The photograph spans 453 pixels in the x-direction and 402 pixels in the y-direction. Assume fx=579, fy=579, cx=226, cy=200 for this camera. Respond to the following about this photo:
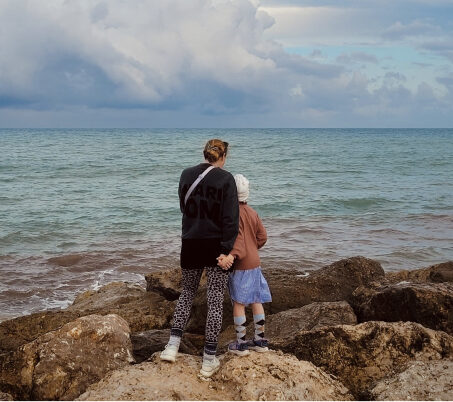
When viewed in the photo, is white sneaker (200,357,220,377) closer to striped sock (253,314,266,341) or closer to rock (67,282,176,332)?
striped sock (253,314,266,341)

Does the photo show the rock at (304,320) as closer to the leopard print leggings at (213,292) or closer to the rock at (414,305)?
the rock at (414,305)

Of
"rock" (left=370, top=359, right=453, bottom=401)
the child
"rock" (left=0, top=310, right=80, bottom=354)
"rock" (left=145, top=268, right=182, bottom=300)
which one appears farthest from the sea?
"rock" (left=0, top=310, right=80, bottom=354)

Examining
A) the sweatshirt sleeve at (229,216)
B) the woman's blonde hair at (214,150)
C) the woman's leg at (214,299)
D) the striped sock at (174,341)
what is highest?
the woman's blonde hair at (214,150)

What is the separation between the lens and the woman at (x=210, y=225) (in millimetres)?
4441

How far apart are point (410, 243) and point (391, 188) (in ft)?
44.6

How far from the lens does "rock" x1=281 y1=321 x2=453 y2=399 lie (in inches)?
189

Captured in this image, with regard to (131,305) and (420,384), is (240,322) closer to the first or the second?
(420,384)

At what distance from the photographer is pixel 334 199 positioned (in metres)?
24.5

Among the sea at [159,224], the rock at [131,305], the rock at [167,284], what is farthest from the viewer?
the sea at [159,224]

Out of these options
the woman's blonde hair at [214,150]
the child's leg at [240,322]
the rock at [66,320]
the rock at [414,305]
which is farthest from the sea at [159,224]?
the rock at [66,320]

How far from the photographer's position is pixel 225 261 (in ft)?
14.7

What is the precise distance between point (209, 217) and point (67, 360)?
1854 millimetres

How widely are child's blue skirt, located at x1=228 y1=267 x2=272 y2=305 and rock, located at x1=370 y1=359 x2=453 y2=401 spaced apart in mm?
1150

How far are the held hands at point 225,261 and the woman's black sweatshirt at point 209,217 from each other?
4 centimetres
